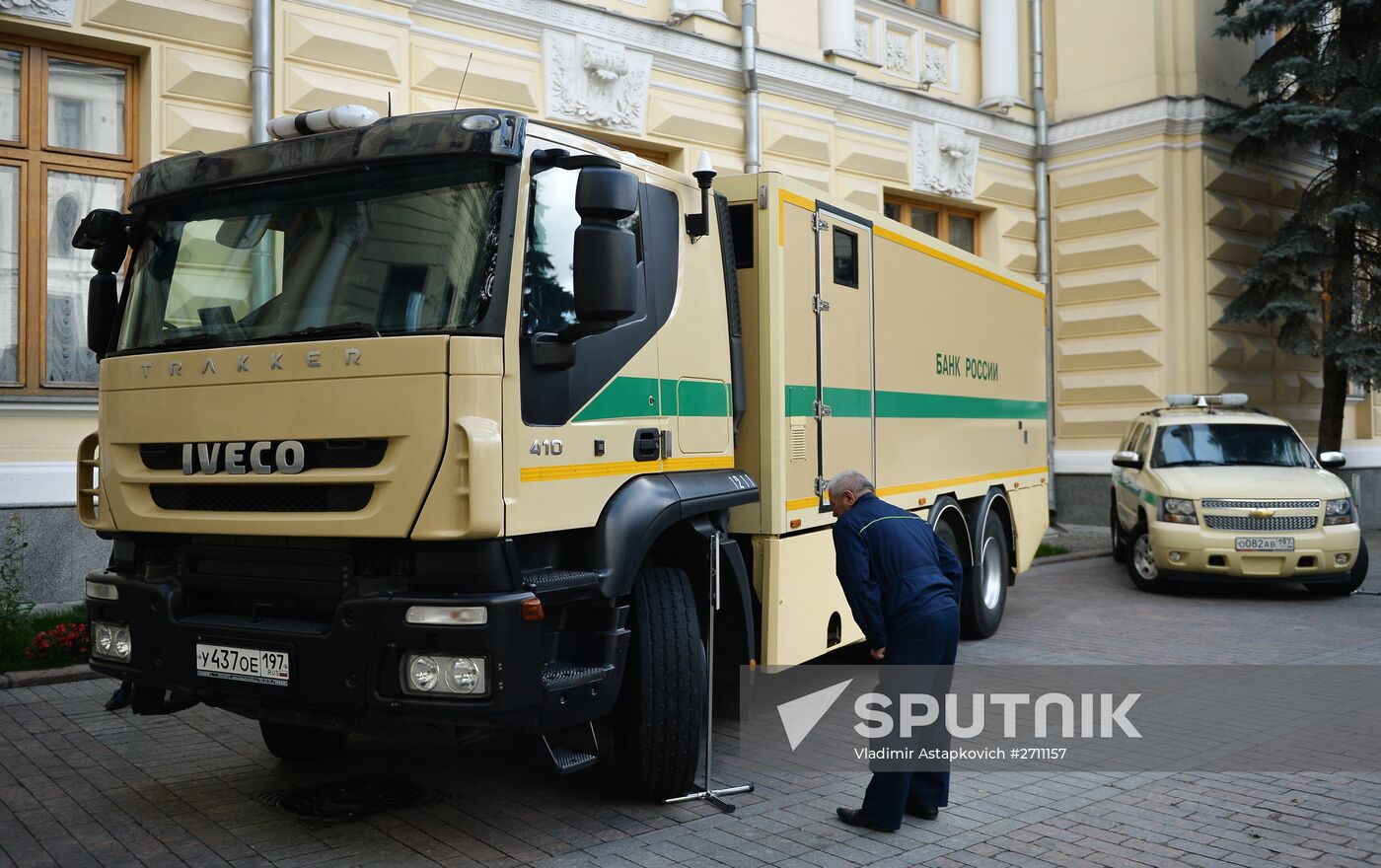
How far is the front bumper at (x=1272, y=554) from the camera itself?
11438 millimetres

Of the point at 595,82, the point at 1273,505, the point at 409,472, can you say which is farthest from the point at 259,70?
the point at 1273,505

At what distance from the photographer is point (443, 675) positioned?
446 centimetres

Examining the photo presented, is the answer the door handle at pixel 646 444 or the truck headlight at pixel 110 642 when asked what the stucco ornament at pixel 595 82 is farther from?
the truck headlight at pixel 110 642

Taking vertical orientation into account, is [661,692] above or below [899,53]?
below

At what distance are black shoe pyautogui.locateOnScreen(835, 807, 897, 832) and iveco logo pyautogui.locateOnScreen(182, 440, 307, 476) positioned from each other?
255 centimetres

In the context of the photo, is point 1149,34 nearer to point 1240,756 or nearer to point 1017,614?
point 1017,614

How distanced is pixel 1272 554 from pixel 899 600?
25.1ft

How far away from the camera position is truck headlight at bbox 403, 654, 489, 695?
444cm

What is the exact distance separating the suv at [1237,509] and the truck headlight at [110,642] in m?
9.39

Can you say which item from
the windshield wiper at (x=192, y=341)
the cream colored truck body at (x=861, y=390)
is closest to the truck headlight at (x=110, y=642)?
the windshield wiper at (x=192, y=341)

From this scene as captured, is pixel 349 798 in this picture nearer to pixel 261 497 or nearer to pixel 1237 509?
pixel 261 497

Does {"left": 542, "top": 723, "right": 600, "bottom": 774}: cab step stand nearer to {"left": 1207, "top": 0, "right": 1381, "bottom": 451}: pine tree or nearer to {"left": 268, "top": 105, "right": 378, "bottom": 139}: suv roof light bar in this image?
{"left": 268, "top": 105, "right": 378, "bottom": 139}: suv roof light bar

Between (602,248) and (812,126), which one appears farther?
(812,126)

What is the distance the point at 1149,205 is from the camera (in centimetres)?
1744
